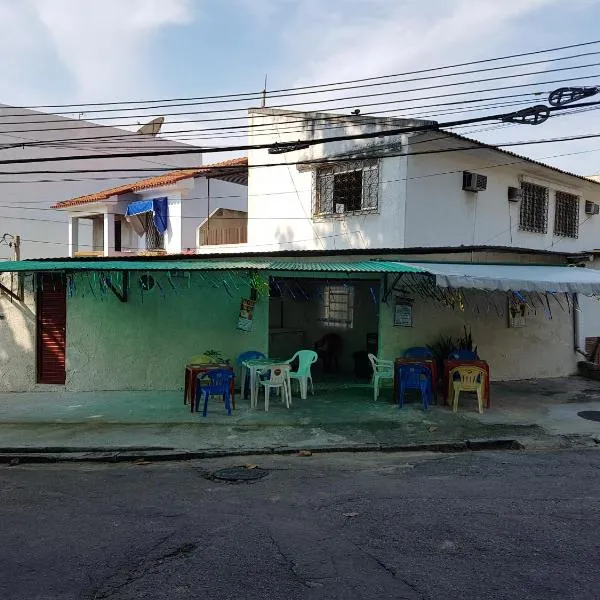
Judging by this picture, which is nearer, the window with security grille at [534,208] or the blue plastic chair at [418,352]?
the blue plastic chair at [418,352]

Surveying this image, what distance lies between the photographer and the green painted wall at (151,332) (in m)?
11.4

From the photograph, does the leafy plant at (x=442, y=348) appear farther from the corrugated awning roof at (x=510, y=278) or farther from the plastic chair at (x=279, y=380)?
the plastic chair at (x=279, y=380)

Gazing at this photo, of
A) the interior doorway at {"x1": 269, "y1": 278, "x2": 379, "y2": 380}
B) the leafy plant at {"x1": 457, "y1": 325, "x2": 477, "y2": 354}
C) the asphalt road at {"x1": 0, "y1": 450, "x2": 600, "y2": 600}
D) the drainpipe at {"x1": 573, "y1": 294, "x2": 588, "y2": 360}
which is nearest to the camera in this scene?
the asphalt road at {"x1": 0, "y1": 450, "x2": 600, "y2": 600}

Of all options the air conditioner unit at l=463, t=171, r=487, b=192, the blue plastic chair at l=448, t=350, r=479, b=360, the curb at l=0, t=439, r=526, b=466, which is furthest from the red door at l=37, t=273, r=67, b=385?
the air conditioner unit at l=463, t=171, r=487, b=192

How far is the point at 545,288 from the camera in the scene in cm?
1008

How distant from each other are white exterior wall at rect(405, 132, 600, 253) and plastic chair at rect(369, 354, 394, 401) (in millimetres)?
2983

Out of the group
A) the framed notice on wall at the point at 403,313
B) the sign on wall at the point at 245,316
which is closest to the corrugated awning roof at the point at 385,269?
the sign on wall at the point at 245,316

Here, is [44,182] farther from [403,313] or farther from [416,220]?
[403,313]

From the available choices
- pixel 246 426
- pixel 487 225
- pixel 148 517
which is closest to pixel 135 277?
pixel 246 426

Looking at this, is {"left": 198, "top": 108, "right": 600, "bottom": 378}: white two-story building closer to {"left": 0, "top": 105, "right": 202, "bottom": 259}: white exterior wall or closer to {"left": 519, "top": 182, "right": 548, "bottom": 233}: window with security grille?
{"left": 519, "top": 182, "right": 548, "bottom": 233}: window with security grille

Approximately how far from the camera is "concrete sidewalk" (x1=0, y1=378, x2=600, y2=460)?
8008mm

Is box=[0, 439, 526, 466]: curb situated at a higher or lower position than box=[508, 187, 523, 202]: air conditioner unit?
lower

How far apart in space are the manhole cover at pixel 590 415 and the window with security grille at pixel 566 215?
26.2 ft

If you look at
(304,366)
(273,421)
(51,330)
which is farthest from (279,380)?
(51,330)
